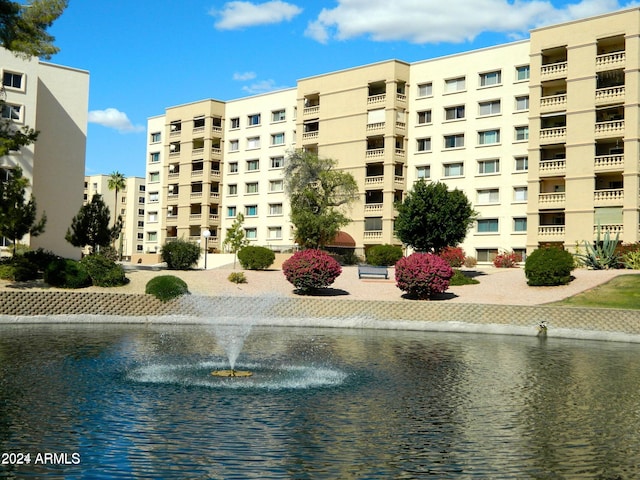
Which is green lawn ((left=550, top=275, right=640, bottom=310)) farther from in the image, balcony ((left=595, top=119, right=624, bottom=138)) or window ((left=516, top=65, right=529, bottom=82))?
window ((left=516, top=65, right=529, bottom=82))

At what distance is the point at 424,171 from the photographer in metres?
71.8

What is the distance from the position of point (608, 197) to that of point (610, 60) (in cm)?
1175

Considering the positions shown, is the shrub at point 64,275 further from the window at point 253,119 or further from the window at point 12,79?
the window at point 253,119

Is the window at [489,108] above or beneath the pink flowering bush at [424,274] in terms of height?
above

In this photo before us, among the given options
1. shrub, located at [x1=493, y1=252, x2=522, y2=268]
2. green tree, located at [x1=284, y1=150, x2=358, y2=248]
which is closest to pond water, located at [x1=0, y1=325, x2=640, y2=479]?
green tree, located at [x1=284, y1=150, x2=358, y2=248]

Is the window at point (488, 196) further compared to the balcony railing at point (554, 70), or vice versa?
the window at point (488, 196)

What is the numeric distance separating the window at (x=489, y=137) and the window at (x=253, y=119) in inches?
1225

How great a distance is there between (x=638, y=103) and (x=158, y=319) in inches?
1732

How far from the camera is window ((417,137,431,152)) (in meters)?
71.9

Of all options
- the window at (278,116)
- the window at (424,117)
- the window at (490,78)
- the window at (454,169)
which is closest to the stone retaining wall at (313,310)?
the window at (454,169)

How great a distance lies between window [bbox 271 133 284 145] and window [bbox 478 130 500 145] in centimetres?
2651

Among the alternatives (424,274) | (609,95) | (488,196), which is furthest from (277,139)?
(424,274)

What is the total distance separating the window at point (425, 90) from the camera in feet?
236

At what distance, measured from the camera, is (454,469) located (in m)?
10.0
